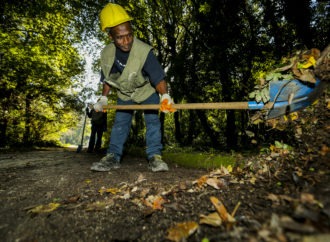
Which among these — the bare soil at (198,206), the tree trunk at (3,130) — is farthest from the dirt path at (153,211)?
the tree trunk at (3,130)

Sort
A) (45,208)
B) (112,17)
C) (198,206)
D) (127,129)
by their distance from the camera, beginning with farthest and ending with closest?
1. (127,129)
2. (112,17)
3. (45,208)
4. (198,206)

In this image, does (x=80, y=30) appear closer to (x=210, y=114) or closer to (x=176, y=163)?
(x=210, y=114)

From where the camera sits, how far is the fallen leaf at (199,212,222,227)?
865mm

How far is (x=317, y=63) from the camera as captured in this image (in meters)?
1.38

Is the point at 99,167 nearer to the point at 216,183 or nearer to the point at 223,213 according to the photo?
the point at 216,183

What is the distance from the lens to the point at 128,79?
2.65 m

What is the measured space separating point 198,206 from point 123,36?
2.53 meters

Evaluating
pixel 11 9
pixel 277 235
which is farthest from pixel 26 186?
pixel 11 9

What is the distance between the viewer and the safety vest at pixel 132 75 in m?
2.56

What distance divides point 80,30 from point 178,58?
7478mm

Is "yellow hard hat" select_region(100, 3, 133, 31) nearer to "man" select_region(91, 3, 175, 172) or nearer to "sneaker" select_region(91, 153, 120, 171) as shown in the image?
"man" select_region(91, 3, 175, 172)

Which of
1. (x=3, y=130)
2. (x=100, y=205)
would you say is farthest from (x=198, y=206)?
(x=3, y=130)

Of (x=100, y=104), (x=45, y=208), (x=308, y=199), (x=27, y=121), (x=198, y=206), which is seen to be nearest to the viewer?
(x=308, y=199)

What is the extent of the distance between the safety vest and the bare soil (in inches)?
65.0
